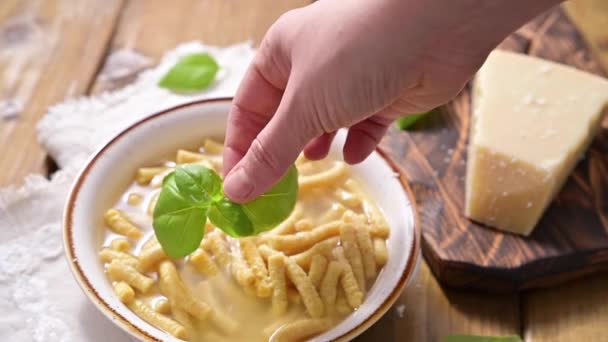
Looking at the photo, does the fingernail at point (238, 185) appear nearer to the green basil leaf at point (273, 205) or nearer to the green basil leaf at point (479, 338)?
the green basil leaf at point (273, 205)

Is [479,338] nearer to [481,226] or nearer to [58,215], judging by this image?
[481,226]

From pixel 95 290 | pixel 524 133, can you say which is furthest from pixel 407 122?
pixel 95 290

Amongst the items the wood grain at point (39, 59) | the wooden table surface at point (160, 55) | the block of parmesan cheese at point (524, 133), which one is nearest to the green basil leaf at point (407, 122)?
the block of parmesan cheese at point (524, 133)

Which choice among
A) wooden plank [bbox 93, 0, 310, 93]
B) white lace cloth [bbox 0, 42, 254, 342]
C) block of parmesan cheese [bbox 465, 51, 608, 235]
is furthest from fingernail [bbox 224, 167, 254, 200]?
wooden plank [bbox 93, 0, 310, 93]

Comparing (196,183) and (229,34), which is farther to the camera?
(229,34)

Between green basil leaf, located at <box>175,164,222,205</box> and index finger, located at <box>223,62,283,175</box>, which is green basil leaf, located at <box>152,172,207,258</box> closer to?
green basil leaf, located at <box>175,164,222,205</box>

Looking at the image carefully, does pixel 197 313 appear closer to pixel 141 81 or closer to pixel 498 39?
pixel 498 39
